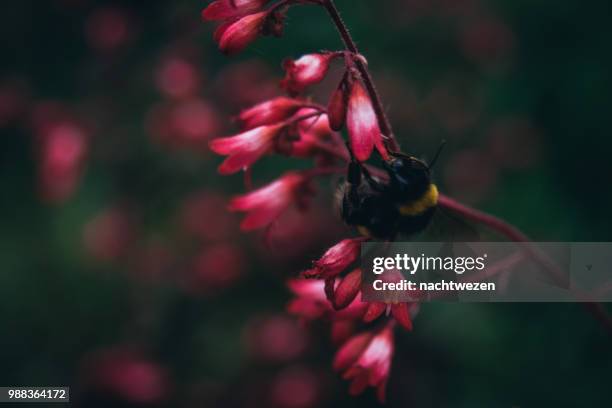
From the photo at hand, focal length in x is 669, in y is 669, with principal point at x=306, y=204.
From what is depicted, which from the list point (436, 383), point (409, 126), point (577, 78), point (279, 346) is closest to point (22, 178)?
point (279, 346)

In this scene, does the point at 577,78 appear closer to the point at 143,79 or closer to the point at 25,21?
the point at 143,79

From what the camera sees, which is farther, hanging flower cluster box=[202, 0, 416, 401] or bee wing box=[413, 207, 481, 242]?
bee wing box=[413, 207, 481, 242]

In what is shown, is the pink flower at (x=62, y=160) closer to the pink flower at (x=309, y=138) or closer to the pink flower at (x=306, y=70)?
the pink flower at (x=309, y=138)

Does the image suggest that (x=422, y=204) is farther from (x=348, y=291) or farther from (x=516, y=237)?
(x=516, y=237)

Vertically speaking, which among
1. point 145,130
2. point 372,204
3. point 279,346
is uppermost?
point 372,204

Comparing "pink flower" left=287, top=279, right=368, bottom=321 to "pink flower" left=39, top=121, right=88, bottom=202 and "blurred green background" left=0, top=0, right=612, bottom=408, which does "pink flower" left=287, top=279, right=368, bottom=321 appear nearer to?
"blurred green background" left=0, top=0, right=612, bottom=408

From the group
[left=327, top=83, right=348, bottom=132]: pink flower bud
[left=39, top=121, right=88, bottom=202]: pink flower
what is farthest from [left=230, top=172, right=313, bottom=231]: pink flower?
[left=39, top=121, right=88, bottom=202]: pink flower
